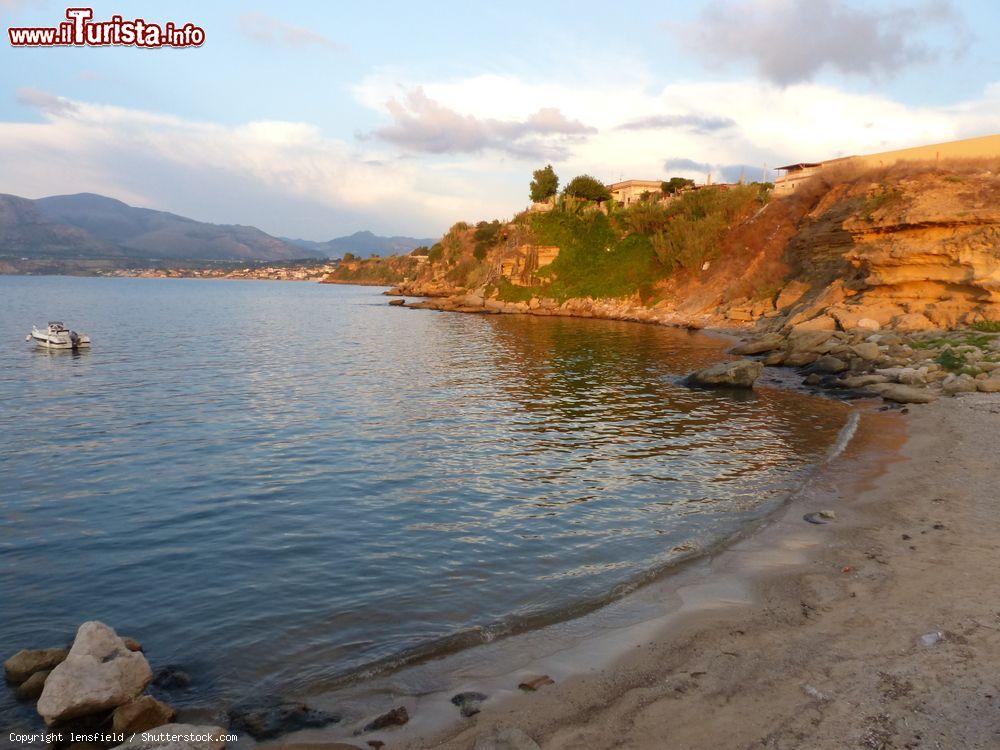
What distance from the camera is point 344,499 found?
50.3 feet

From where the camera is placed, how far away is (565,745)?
6668 millimetres

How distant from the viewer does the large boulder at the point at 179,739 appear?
6.33 metres

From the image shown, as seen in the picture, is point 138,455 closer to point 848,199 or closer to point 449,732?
point 449,732

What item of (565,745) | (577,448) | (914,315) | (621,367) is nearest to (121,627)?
(565,745)

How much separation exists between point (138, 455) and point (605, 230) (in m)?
75.3

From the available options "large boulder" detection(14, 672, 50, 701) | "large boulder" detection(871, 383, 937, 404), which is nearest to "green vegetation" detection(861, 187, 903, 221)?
"large boulder" detection(871, 383, 937, 404)

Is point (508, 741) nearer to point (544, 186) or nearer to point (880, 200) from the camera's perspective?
point (880, 200)

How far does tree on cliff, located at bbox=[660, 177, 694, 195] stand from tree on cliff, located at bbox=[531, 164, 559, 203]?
55.2 feet

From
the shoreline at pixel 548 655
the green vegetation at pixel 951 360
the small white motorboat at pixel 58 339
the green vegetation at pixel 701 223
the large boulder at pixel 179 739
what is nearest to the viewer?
the large boulder at pixel 179 739

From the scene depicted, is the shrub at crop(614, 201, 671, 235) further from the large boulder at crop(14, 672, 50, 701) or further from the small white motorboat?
the large boulder at crop(14, 672, 50, 701)

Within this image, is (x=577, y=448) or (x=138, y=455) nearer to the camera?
(x=138, y=455)

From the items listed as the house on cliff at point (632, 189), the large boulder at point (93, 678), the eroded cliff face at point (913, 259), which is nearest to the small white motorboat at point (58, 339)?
the large boulder at point (93, 678)

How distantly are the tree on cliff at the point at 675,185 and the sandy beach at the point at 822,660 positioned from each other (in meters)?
88.3

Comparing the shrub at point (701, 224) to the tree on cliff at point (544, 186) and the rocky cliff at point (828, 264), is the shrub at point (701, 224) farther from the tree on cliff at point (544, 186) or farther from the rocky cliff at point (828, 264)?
the tree on cliff at point (544, 186)
